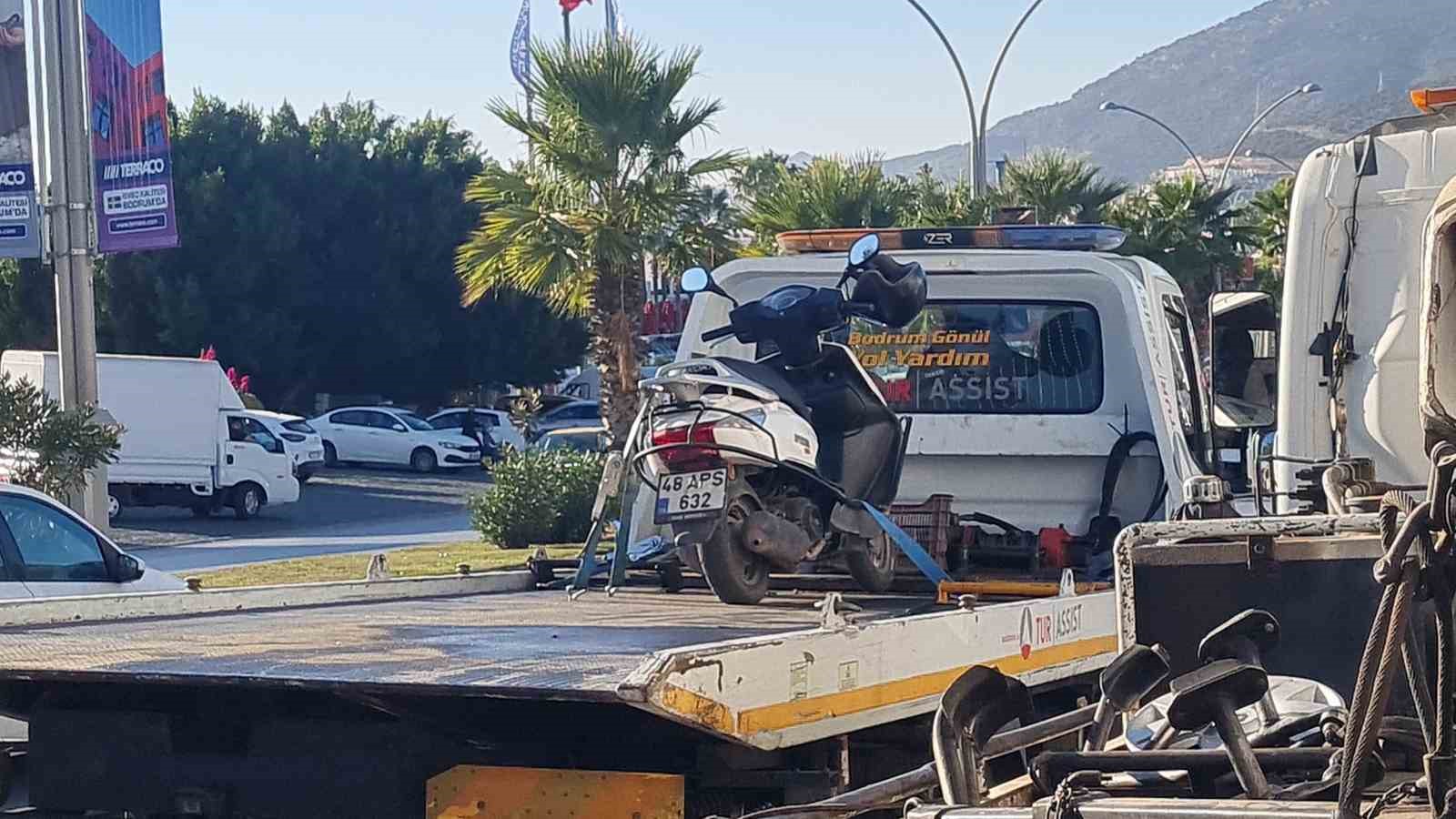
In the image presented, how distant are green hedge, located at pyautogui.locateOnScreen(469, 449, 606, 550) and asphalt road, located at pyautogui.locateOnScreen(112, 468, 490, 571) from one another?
4357mm

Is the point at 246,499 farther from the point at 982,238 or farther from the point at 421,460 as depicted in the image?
the point at 982,238

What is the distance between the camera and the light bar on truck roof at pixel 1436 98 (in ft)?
23.5

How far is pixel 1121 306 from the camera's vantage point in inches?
348

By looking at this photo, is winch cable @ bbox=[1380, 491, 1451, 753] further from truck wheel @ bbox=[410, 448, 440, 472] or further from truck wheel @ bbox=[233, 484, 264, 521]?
truck wheel @ bbox=[410, 448, 440, 472]

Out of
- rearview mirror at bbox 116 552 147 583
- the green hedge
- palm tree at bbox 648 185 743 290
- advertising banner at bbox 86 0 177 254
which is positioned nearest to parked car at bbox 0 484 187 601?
→ rearview mirror at bbox 116 552 147 583

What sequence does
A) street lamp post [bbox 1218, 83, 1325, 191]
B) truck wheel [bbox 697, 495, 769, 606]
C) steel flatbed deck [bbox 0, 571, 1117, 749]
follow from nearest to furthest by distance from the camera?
steel flatbed deck [bbox 0, 571, 1117, 749] → truck wheel [bbox 697, 495, 769, 606] → street lamp post [bbox 1218, 83, 1325, 191]

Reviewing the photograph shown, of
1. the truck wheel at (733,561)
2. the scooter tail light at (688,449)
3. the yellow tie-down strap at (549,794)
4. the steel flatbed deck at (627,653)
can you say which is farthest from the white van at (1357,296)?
the yellow tie-down strap at (549,794)

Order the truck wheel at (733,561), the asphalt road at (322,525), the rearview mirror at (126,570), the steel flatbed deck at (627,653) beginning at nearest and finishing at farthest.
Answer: the steel flatbed deck at (627,653)
the truck wheel at (733,561)
the rearview mirror at (126,570)
the asphalt road at (322,525)

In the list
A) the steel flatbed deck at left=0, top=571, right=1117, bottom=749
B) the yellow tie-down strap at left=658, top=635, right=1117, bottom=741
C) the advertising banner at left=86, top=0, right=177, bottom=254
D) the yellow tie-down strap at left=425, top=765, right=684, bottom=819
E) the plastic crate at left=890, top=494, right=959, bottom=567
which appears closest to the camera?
the yellow tie-down strap at left=658, top=635, right=1117, bottom=741

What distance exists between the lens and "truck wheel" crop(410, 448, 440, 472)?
43.2 metres

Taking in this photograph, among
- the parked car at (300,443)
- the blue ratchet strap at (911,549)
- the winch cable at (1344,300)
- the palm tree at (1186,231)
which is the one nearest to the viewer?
the winch cable at (1344,300)

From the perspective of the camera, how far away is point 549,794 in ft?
15.5

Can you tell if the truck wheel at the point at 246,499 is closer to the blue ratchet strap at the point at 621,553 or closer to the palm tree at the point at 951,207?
the palm tree at the point at 951,207

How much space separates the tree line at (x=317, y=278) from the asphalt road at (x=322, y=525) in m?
5.40
